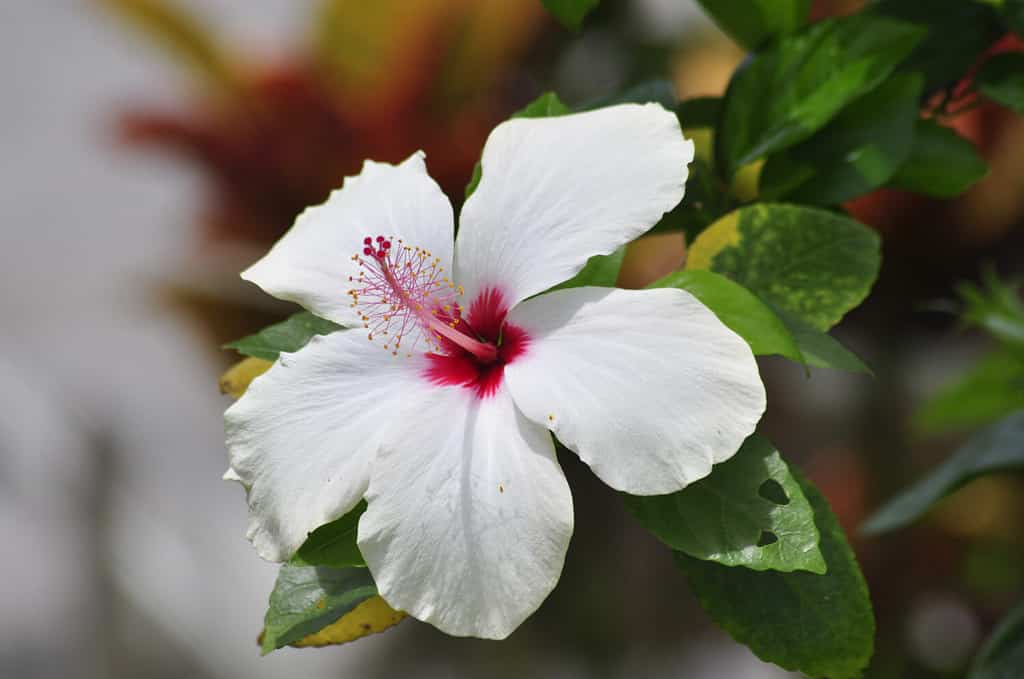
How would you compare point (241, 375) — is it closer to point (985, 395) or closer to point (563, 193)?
point (563, 193)

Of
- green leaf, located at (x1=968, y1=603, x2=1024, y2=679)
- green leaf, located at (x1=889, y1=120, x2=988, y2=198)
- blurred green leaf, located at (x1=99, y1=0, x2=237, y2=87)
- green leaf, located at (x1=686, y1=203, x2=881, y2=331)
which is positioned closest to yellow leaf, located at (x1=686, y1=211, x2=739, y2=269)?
green leaf, located at (x1=686, y1=203, x2=881, y2=331)

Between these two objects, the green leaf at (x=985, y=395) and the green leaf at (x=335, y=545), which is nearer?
the green leaf at (x=335, y=545)

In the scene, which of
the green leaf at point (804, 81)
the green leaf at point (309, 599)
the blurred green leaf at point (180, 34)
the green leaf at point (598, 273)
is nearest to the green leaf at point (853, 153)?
the green leaf at point (804, 81)

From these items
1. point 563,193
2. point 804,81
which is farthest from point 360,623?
point 804,81

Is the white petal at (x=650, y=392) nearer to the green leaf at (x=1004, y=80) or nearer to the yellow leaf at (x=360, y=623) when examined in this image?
the yellow leaf at (x=360, y=623)

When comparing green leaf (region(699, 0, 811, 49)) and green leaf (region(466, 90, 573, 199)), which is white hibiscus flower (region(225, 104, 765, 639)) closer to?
green leaf (region(466, 90, 573, 199))
